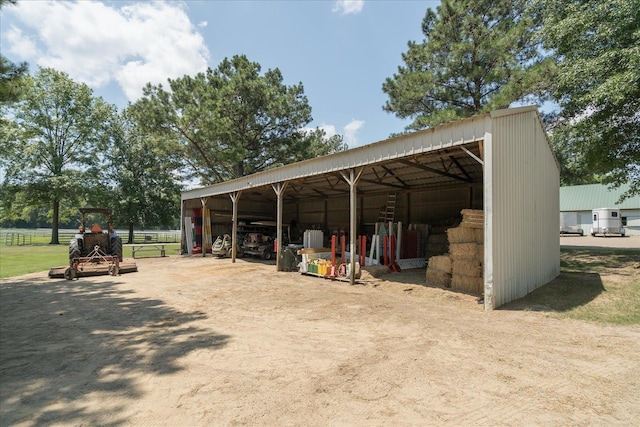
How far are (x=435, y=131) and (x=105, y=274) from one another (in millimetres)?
11052

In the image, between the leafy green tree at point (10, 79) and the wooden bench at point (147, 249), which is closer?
the leafy green tree at point (10, 79)

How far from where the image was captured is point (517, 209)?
711 centimetres

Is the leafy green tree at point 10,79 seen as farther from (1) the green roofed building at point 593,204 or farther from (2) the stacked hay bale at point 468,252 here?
(1) the green roofed building at point 593,204

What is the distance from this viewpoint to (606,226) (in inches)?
1081

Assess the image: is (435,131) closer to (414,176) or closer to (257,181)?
(414,176)

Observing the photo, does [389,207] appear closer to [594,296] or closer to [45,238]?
[594,296]

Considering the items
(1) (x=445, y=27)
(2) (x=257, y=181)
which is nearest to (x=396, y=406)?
(2) (x=257, y=181)

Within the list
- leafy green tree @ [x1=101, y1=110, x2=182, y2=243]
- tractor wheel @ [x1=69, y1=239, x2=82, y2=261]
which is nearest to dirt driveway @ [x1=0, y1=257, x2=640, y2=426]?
tractor wheel @ [x1=69, y1=239, x2=82, y2=261]

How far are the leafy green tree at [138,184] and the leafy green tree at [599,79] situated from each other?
2785 centimetres

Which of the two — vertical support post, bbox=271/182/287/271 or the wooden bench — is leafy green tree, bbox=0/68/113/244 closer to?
the wooden bench

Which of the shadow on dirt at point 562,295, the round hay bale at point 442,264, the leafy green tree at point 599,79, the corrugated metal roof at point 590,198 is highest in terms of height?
the leafy green tree at point 599,79

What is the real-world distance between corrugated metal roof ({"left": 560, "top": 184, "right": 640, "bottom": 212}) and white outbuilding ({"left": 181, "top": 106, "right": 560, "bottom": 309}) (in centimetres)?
2669

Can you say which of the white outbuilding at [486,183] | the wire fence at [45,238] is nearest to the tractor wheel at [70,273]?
the white outbuilding at [486,183]

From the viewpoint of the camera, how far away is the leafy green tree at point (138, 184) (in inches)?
1142
